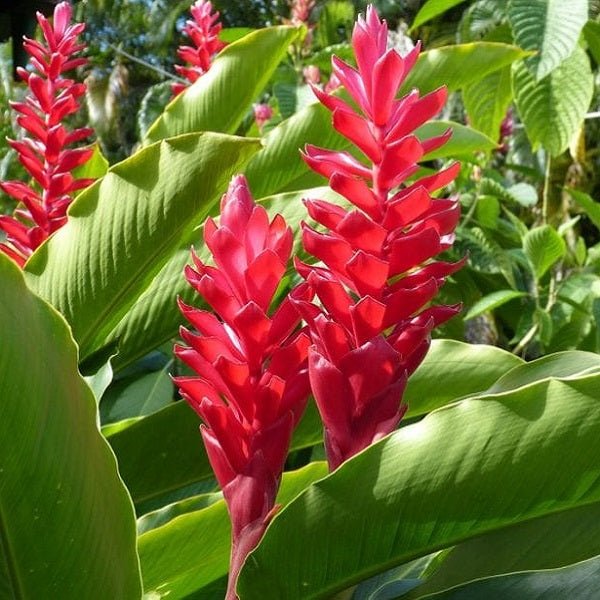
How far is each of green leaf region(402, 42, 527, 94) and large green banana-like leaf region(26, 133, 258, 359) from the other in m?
0.69

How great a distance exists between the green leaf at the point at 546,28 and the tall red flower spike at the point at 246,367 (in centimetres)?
148

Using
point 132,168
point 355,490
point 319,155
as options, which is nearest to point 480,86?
point 132,168

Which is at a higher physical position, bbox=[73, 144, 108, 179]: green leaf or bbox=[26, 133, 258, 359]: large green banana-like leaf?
bbox=[26, 133, 258, 359]: large green banana-like leaf

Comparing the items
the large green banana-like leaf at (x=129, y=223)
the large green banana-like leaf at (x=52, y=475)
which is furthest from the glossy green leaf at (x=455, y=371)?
the large green banana-like leaf at (x=52, y=475)

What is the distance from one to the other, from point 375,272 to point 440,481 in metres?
0.16

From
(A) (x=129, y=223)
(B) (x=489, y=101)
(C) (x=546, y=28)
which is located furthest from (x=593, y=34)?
(A) (x=129, y=223)

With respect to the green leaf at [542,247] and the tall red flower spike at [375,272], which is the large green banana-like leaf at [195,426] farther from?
the green leaf at [542,247]

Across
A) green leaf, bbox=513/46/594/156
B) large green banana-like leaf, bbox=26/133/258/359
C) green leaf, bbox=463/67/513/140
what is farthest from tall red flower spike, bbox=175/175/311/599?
green leaf, bbox=463/67/513/140

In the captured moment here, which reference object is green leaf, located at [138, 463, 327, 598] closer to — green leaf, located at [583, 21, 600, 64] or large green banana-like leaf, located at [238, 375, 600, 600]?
large green banana-like leaf, located at [238, 375, 600, 600]

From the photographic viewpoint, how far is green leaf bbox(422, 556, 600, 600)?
72cm

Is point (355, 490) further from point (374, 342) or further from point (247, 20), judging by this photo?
point (247, 20)

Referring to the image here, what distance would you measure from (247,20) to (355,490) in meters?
16.6

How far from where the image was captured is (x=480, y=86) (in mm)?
2586

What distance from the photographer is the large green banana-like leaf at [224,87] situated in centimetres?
165
